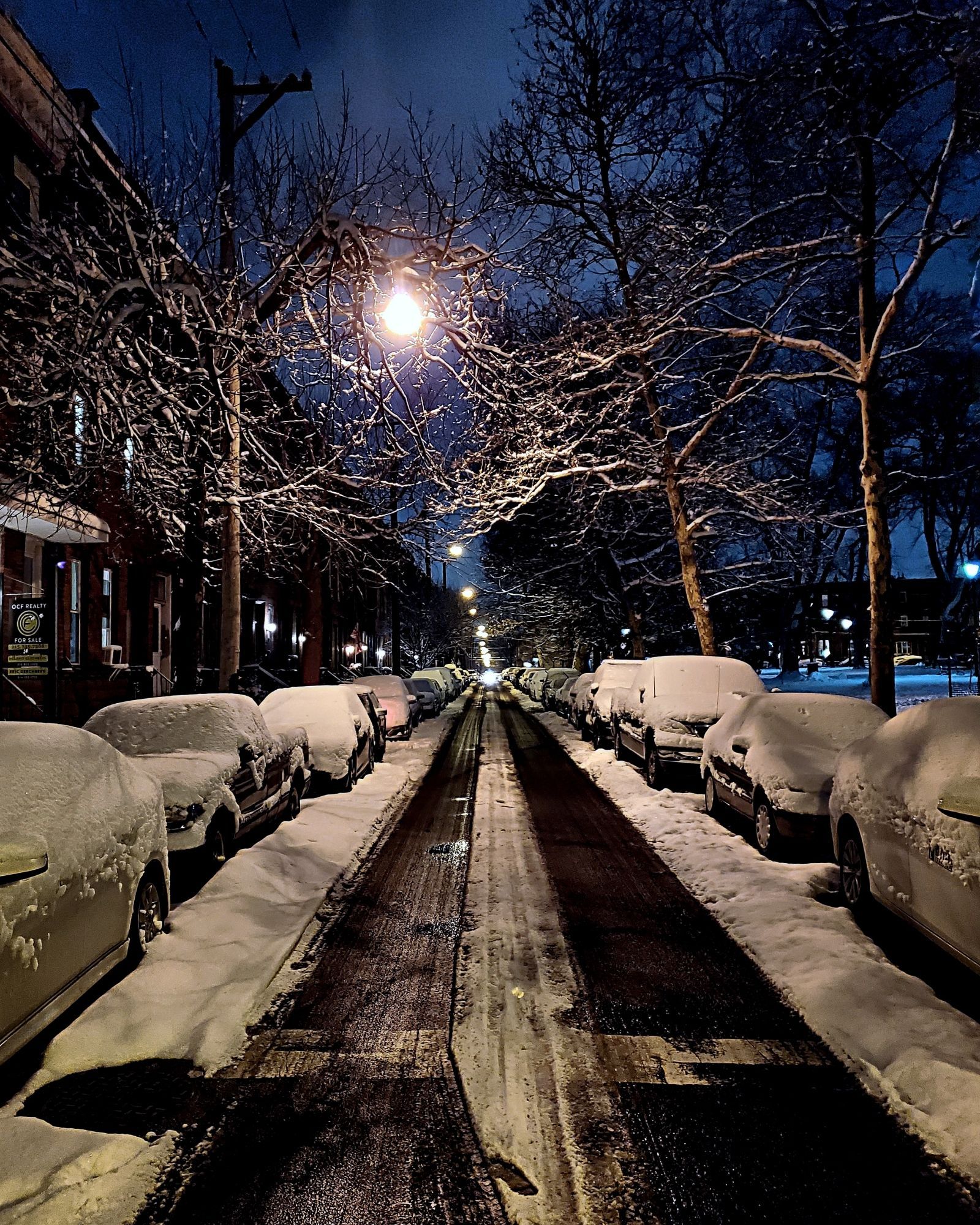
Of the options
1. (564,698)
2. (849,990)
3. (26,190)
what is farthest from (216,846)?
(564,698)

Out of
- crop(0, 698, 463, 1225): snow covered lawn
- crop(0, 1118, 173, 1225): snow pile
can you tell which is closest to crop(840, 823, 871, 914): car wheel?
crop(0, 698, 463, 1225): snow covered lawn

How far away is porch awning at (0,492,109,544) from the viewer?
13.1 meters

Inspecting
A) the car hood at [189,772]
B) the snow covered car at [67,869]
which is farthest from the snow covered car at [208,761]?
the snow covered car at [67,869]

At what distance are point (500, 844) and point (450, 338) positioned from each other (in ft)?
18.5

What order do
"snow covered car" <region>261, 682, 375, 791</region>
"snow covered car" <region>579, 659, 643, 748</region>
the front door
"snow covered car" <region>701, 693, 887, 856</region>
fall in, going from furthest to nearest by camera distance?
the front door < "snow covered car" <region>579, 659, 643, 748</region> < "snow covered car" <region>261, 682, 375, 791</region> < "snow covered car" <region>701, 693, 887, 856</region>

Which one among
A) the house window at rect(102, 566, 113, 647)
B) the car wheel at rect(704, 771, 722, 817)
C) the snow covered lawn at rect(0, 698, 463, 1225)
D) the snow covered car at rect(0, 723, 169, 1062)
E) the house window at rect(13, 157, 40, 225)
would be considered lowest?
the snow covered lawn at rect(0, 698, 463, 1225)

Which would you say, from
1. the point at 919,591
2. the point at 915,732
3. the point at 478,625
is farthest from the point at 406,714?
the point at 478,625

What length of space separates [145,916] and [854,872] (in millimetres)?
5261

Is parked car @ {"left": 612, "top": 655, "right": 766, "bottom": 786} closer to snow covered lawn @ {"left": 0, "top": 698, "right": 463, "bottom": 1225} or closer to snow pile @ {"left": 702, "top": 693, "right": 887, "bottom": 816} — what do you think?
snow pile @ {"left": 702, "top": 693, "right": 887, "bottom": 816}

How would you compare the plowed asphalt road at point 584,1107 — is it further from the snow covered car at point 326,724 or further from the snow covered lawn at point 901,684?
the snow covered lawn at point 901,684

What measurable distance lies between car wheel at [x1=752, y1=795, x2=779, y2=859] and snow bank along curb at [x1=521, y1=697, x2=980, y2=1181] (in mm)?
131

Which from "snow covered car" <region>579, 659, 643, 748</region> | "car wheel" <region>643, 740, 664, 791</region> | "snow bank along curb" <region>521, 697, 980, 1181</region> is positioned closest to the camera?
"snow bank along curb" <region>521, 697, 980, 1181</region>

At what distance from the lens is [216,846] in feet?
25.2

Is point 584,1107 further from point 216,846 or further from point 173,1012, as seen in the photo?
point 216,846
